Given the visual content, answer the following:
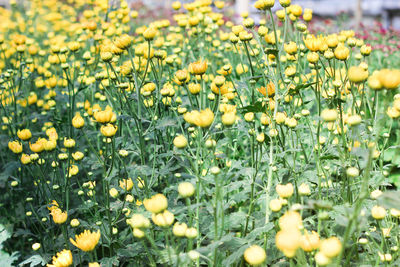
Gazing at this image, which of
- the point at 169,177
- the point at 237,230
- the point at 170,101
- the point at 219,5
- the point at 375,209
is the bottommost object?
the point at 237,230

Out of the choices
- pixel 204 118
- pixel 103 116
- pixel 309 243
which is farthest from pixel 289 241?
pixel 103 116

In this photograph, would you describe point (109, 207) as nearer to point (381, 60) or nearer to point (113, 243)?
point (113, 243)

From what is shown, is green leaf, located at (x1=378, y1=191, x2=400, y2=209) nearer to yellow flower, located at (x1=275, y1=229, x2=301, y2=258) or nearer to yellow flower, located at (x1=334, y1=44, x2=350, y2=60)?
yellow flower, located at (x1=275, y1=229, x2=301, y2=258)

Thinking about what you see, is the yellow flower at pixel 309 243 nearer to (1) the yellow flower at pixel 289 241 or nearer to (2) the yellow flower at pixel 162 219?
(1) the yellow flower at pixel 289 241

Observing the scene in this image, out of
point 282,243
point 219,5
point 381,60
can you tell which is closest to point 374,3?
point 381,60

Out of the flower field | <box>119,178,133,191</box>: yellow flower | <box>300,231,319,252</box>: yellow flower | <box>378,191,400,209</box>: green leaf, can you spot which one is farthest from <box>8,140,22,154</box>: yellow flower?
<box>378,191,400,209</box>: green leaf

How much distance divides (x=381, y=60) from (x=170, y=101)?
8.73 ft

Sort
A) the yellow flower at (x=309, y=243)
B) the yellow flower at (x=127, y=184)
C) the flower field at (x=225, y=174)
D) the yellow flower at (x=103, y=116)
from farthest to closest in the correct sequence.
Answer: the yellow flower at (x=127, y=184) < the yellow flower at (x=103, y=116) < the flower field at (x=225, y=174) < the yellow flower at (x=309, y=243)

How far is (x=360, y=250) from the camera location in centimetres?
188

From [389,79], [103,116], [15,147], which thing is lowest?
[15,147]

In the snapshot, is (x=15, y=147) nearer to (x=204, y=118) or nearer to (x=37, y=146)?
(x=37, y=146)

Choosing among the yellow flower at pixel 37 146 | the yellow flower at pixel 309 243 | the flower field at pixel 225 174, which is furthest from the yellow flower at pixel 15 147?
the yellow flower at pixel 309 243

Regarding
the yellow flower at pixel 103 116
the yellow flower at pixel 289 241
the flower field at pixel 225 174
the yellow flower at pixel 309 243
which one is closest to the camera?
the yellow flower at pixel 289 241

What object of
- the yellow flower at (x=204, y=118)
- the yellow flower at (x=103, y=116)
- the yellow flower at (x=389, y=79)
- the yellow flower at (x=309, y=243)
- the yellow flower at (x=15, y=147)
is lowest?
the yellow flower at (x=309, y=243)
